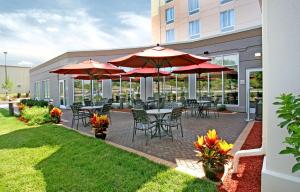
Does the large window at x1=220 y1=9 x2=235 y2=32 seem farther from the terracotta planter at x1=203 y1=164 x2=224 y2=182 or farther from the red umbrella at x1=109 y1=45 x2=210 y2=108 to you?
the terracotta planter at x1=203 y1=164 x2=224 y2=182

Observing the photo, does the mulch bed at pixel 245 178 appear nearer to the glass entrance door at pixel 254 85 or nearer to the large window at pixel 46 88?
the glass entrance door at pixel 254 85

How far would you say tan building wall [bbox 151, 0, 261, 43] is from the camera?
21141 mm

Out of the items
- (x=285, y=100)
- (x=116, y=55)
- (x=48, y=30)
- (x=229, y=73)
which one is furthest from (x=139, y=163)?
(x=48, y=30)

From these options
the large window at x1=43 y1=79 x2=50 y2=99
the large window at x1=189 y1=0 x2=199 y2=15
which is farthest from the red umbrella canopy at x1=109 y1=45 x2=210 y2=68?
the large window at x1=43 y1=79 x2=50 y2=99

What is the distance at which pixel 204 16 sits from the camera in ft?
80.4

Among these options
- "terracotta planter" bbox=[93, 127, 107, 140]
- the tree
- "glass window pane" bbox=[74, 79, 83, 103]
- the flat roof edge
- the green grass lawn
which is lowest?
the green grass lawn

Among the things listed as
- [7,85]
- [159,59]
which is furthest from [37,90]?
[159,59]

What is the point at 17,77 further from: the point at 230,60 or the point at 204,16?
the point at 230,60

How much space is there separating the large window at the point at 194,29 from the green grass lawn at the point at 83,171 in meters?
21.9

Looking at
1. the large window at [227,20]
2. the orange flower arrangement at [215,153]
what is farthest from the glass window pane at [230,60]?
the orange flower arrangement at [215,153]

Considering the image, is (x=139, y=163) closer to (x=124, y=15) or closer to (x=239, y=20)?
(x=124, y=15)

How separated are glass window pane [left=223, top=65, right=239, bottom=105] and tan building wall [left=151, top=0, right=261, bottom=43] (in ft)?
21.9

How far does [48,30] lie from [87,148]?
1915 centimetres

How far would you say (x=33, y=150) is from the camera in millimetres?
6219
